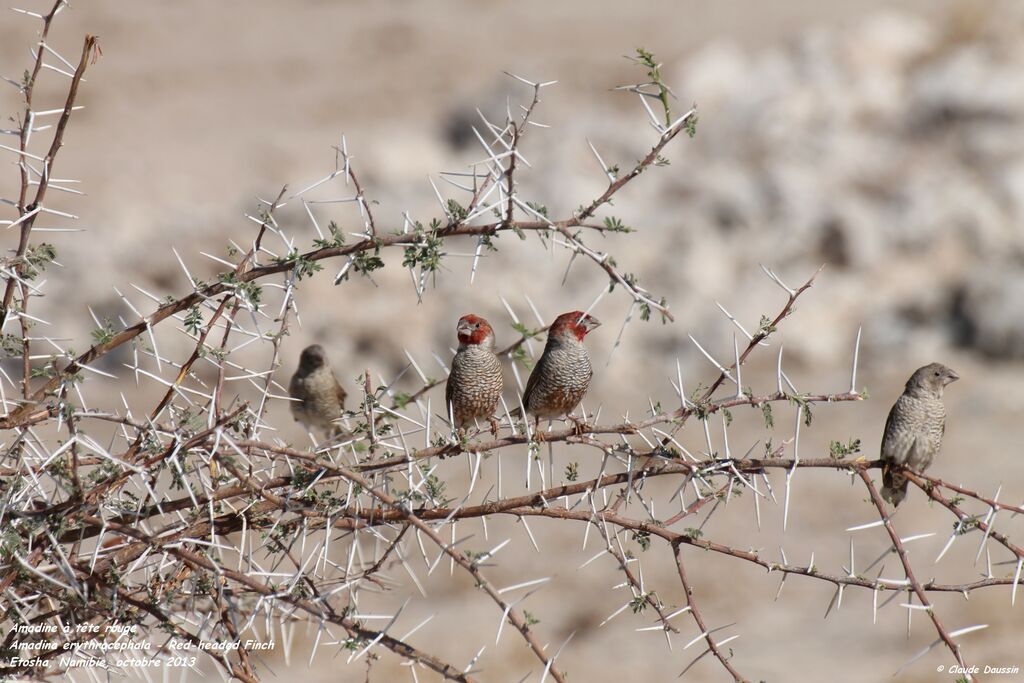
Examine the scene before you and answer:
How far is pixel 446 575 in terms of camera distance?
10.3 meters

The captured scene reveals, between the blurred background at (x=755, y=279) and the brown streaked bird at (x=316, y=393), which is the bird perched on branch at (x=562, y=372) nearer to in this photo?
the brown streaked bird at (x=316, y=393)

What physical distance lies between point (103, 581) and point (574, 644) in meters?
6.24

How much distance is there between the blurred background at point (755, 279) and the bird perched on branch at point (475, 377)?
7.74ft

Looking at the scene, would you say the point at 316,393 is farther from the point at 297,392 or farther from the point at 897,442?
the point at 897,442

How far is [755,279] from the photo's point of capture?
13.7 metres

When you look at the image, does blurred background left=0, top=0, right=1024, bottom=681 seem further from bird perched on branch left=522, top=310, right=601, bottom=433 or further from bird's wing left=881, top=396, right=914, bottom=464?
bird perched on branch left=522, top=310, right=601, bottom=433

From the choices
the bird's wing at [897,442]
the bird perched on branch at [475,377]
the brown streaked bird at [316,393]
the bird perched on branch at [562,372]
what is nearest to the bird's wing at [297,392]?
the brown streaked bird at [316,393]

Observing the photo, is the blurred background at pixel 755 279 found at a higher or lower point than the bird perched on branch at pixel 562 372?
higher

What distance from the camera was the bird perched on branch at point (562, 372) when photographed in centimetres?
530

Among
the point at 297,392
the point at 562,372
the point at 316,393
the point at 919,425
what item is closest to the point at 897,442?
the point at 919,425

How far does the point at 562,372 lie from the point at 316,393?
1987 mm

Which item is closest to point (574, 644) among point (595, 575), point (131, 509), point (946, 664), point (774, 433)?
point (595, 575)

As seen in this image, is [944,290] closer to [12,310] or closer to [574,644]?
[574,644]

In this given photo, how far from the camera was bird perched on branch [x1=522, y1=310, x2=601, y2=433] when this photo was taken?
530cm
